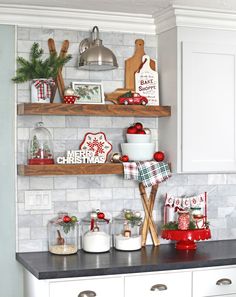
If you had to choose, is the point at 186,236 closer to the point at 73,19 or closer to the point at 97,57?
the point at 97,57

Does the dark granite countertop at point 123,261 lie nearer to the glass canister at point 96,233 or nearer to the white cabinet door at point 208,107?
the glass canister at point 96,233

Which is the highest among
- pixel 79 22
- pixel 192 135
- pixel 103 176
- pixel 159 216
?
pixel 79 22

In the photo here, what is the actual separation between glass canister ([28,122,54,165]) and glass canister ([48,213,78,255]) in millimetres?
378

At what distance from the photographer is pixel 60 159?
12.9 feet

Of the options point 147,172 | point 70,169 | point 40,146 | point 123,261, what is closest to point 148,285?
point 123,261

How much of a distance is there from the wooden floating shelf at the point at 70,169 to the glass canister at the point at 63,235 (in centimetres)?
29

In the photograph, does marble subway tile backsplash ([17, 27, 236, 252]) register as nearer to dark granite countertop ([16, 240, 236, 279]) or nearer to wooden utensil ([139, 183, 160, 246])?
wooden utensil ([139, 183, 160, 246])

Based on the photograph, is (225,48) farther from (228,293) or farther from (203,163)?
(228,293)

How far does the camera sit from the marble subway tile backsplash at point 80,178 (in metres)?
3.98

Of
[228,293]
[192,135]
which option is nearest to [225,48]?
[192,135]

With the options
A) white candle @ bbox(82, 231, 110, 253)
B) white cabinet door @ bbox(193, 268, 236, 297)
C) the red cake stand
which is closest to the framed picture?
white candle @ bbox(82, 231, 110, 253)

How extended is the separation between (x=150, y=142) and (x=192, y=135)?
12.3 inches

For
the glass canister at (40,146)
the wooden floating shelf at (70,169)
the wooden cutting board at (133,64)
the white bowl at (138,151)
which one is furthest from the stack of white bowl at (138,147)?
the glass canister at (40,146)

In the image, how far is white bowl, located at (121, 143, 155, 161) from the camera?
159 inches
